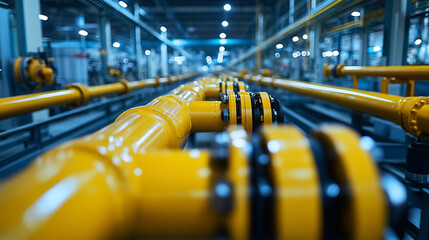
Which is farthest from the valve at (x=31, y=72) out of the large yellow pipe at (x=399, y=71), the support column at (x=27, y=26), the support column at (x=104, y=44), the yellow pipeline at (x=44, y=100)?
the large yellow pipe at (x=399, y=71)

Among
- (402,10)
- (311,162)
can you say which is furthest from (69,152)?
(402,10)

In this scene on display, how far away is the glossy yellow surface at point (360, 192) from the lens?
37 cm

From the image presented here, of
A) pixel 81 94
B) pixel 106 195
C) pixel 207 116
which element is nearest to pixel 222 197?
pixel 106 195

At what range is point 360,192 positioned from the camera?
37 centimetres

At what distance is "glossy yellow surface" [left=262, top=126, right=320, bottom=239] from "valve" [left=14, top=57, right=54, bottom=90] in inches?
128

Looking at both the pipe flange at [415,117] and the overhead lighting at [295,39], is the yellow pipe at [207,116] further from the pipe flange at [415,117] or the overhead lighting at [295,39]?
the overhead lighting at [295,39]

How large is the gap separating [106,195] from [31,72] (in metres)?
3.14

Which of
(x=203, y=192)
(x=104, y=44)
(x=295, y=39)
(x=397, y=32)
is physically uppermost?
(x=295, y=39)

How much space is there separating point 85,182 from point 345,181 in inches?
14.3

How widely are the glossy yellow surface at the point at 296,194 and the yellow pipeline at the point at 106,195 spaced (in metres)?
0.11

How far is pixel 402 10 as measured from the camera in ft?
9.30

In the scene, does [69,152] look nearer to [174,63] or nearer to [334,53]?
[334,53]

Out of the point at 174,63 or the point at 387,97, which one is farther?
the point at 174,63

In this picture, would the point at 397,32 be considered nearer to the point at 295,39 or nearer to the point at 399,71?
the point at 399,71
